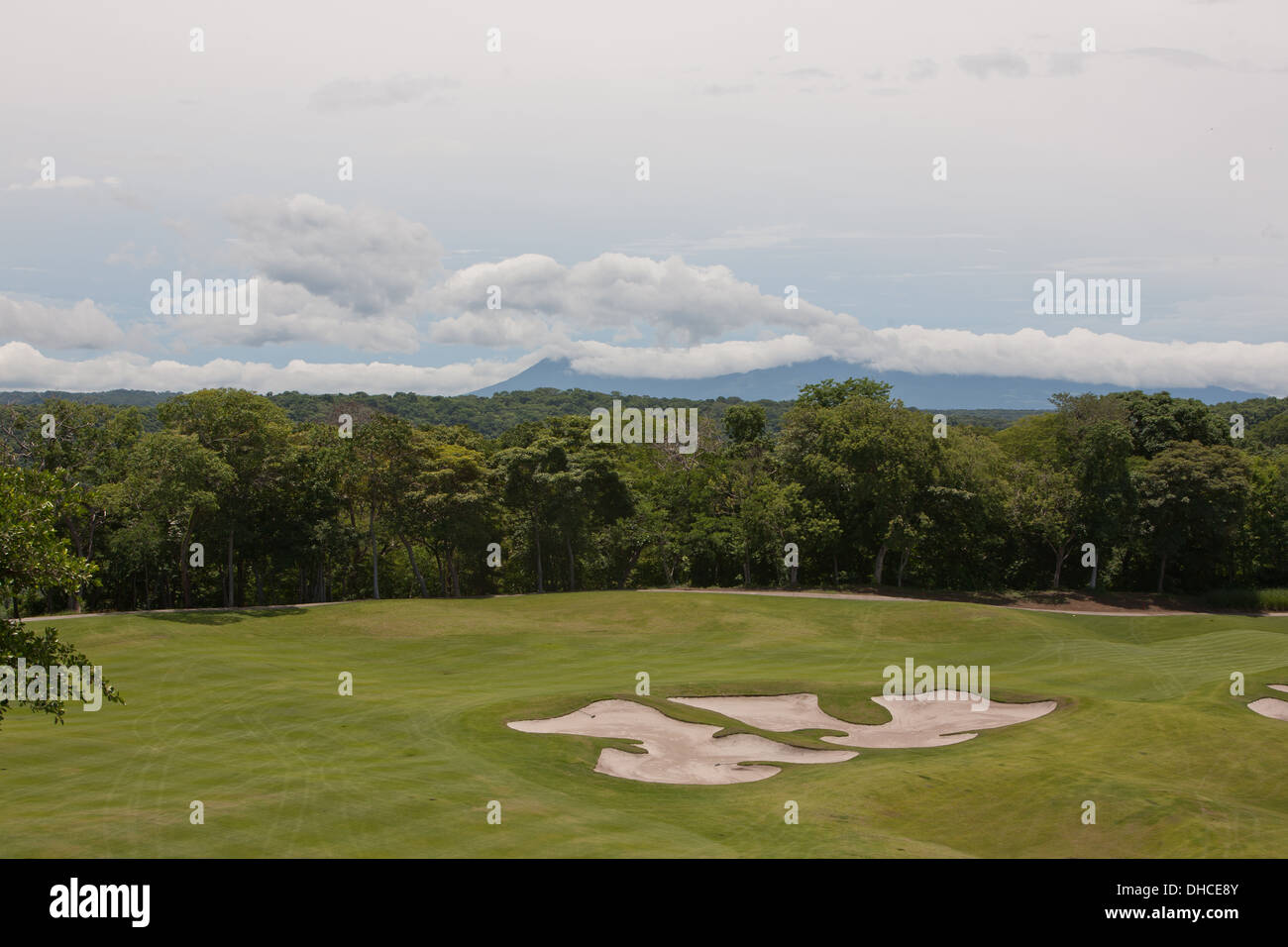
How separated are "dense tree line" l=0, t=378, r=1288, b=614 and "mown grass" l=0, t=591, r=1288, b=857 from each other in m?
14.6

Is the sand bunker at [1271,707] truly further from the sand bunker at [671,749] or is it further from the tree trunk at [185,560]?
the tree trunk at [185,560]

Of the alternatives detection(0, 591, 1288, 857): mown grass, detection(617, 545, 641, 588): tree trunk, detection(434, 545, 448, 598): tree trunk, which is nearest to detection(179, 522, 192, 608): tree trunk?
detection(0, 591, 1288, 857): mown grass

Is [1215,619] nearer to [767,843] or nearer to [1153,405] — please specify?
[1153,405]

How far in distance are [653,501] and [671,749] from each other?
50.4m

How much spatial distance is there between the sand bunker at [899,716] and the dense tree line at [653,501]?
112 ft

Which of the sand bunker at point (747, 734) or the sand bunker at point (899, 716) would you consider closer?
the sand bunker at point (747, 734)

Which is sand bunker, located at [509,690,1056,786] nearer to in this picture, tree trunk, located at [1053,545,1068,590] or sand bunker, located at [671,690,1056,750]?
sand bunker, located at [671,690,1056,750]

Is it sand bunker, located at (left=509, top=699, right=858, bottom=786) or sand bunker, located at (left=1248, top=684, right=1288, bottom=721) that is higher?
sand bunker, located at (left=1248, top=684, right=1288, bottom=721)

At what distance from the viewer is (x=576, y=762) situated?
26.2 metres

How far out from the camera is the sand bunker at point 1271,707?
2930 cm

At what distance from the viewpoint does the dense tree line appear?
59.2 meters
